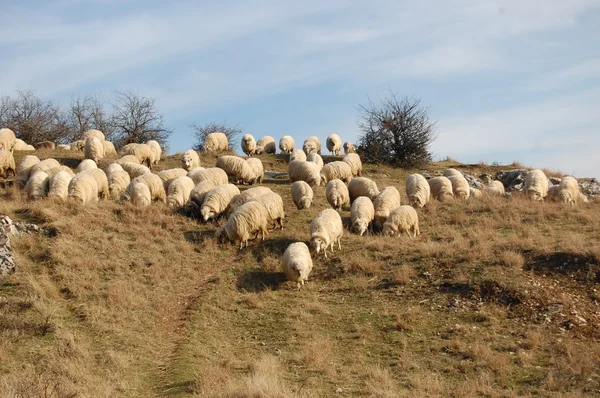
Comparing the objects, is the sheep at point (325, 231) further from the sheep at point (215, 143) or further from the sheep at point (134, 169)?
the sheep at point (215, 143)

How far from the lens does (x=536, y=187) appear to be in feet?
81.9

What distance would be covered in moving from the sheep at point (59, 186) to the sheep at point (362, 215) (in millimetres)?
9187

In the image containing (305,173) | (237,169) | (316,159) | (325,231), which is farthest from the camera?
(316,159)

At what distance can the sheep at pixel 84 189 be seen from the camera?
21.0 meters

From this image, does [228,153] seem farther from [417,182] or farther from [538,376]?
[538,376]

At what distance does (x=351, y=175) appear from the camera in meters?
28.4

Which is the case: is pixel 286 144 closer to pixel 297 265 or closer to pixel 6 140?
pixel 6 140

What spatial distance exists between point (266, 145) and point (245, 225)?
701 inches

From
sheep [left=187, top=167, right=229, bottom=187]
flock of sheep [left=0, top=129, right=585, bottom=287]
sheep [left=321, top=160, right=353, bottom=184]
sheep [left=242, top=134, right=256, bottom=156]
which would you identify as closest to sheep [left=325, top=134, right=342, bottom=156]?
sheep [left=242, top=134, right=256, bottom=156]

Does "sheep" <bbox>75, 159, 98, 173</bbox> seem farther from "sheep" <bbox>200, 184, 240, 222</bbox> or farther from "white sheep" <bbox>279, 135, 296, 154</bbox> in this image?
"white sheep" <bbox>279, 135, 296, 154</bbox>

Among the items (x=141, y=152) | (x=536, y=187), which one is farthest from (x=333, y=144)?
(x=536, y=187)

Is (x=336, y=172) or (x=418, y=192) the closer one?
(x=418, y=192)

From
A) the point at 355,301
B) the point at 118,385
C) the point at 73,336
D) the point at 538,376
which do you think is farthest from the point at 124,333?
the point at 538,376

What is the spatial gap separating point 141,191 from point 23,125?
1849 centimetres
